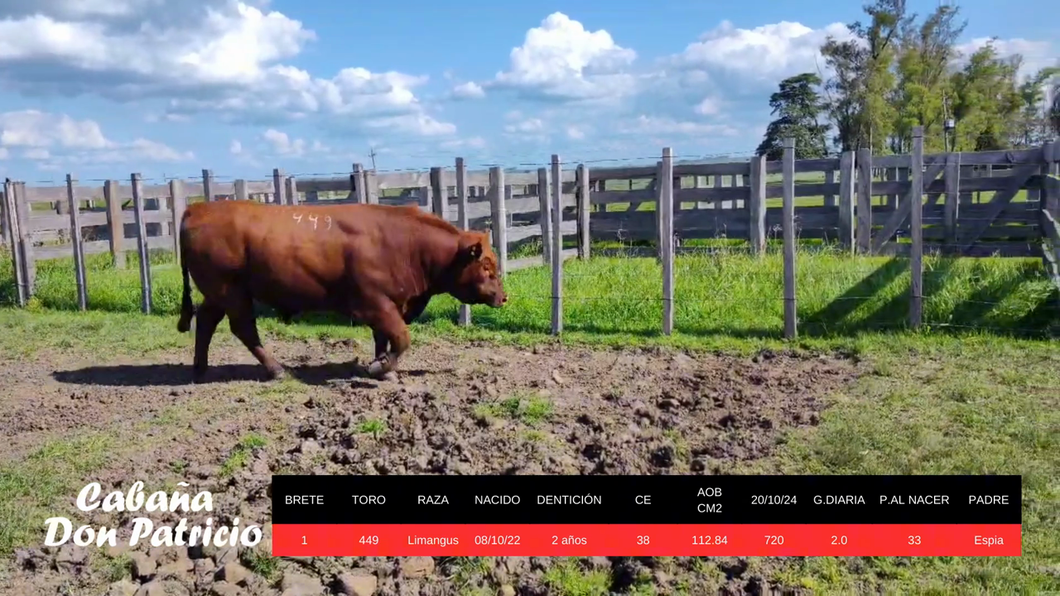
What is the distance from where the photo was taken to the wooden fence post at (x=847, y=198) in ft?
51.9

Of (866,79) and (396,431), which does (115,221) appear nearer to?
(396,431)

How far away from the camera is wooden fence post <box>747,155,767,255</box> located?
15344mm

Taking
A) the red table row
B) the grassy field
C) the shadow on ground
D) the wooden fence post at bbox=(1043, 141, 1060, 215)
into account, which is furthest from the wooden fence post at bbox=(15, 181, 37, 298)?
the wooden fence post at bbox=(1043, 141, 1060, 215)

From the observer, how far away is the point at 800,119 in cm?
3544

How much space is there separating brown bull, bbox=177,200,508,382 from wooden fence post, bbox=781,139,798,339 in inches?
125

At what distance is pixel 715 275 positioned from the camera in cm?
1173

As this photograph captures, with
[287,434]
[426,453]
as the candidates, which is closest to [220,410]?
[287,434]

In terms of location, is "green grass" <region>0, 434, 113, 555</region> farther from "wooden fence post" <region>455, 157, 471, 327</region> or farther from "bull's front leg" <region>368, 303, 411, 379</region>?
"wooden fence post" <region>455, 157, 471, 327</region>

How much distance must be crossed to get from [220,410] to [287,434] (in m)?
0.99

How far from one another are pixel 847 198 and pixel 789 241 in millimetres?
6893

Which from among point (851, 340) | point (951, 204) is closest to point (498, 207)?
point (851, 340)

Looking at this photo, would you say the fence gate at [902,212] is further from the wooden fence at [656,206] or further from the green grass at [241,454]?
the green grass at [241,454]
